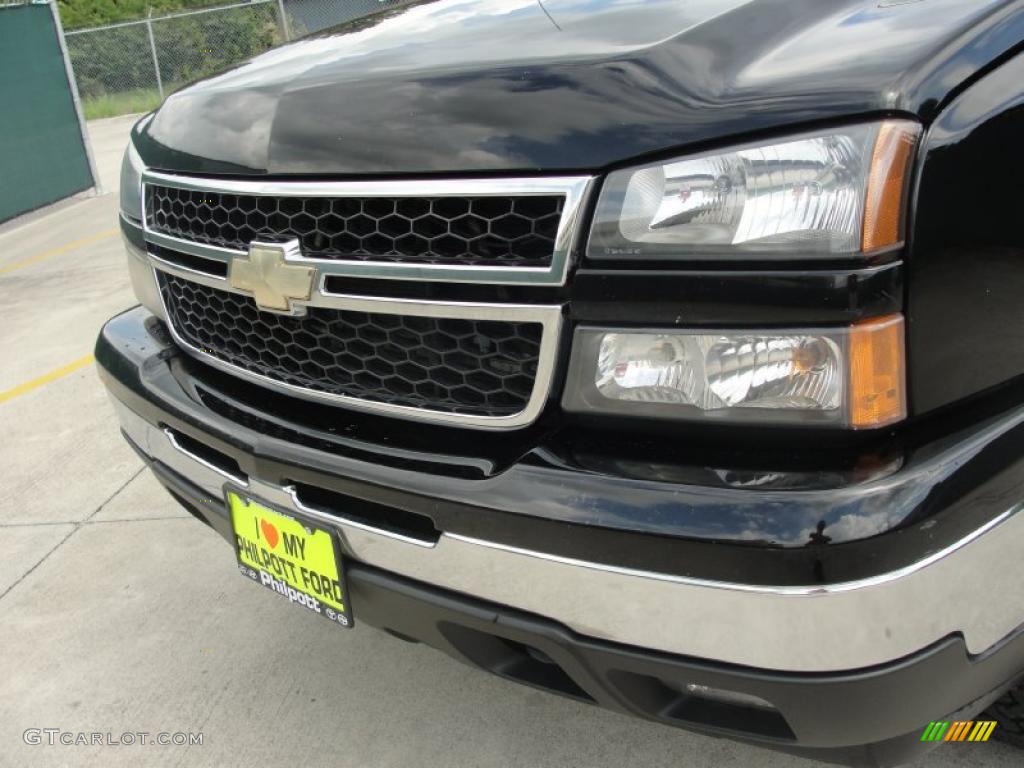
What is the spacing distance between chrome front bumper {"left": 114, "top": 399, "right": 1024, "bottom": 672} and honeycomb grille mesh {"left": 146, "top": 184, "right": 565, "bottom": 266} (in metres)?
0.47

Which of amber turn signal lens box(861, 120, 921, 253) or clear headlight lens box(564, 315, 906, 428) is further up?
amber turn signal lens box(861, 120, 921, 253)

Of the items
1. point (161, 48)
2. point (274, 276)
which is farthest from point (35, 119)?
point (161, 48)

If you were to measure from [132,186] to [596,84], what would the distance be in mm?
1309

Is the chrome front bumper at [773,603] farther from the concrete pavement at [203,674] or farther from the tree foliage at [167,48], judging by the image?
the tree foliage at [167,48]

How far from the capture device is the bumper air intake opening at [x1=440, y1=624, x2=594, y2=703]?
5.32ft

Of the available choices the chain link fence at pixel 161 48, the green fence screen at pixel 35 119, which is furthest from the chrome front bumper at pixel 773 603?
the chain link fence at pixel 161 48

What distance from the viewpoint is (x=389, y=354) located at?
169 cm

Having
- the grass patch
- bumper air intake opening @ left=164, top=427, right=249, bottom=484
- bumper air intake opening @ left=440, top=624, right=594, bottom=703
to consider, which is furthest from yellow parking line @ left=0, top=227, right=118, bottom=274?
the grass patch

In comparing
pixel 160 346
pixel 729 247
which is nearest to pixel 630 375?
pixel 729 247

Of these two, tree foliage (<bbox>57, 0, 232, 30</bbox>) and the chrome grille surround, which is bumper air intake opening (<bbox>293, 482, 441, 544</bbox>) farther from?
tree foliage (<bbox>57, 0, 232, 30</bbox>)

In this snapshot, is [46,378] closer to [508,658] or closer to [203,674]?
[203,674]

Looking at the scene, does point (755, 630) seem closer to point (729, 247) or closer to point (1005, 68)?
point (729, 247)

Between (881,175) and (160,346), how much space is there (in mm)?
1676

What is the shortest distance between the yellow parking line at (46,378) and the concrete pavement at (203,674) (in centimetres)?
98
